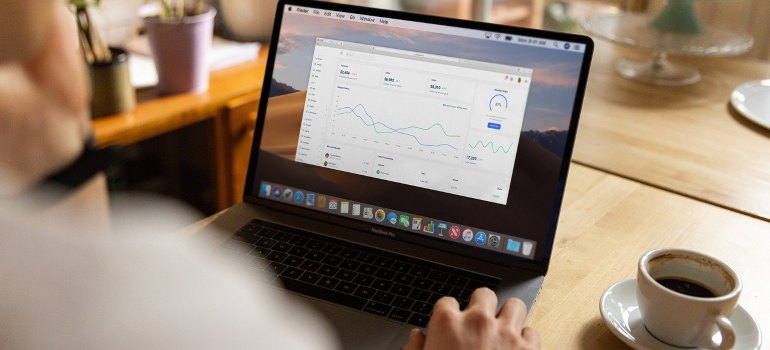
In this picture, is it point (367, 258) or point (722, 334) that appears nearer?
point (722, 334)

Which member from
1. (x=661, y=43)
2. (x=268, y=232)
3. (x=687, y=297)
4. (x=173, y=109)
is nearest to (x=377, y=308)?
(x=268, y=232)

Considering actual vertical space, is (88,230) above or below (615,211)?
above

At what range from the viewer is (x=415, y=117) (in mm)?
999

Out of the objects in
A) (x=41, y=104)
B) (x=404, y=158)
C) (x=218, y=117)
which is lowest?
(x=218, y=117)

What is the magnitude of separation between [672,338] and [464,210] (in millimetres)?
293

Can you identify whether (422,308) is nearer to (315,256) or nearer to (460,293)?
(460,293)

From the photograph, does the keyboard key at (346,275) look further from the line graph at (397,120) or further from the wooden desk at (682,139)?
the wooden desk at (682,139)

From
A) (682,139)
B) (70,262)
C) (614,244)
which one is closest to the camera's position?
(70,262)

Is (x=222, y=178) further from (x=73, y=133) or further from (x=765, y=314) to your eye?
(x=73, y=133)

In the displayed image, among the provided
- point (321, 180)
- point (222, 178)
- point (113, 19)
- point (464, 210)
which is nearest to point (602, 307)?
point (464, 210)

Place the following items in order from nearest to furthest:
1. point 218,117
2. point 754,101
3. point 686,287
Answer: point 686,287 < point 754,101 < point 218,117

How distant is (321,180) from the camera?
40.9 inches

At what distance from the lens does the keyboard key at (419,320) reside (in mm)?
853

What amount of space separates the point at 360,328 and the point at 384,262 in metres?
0.13
